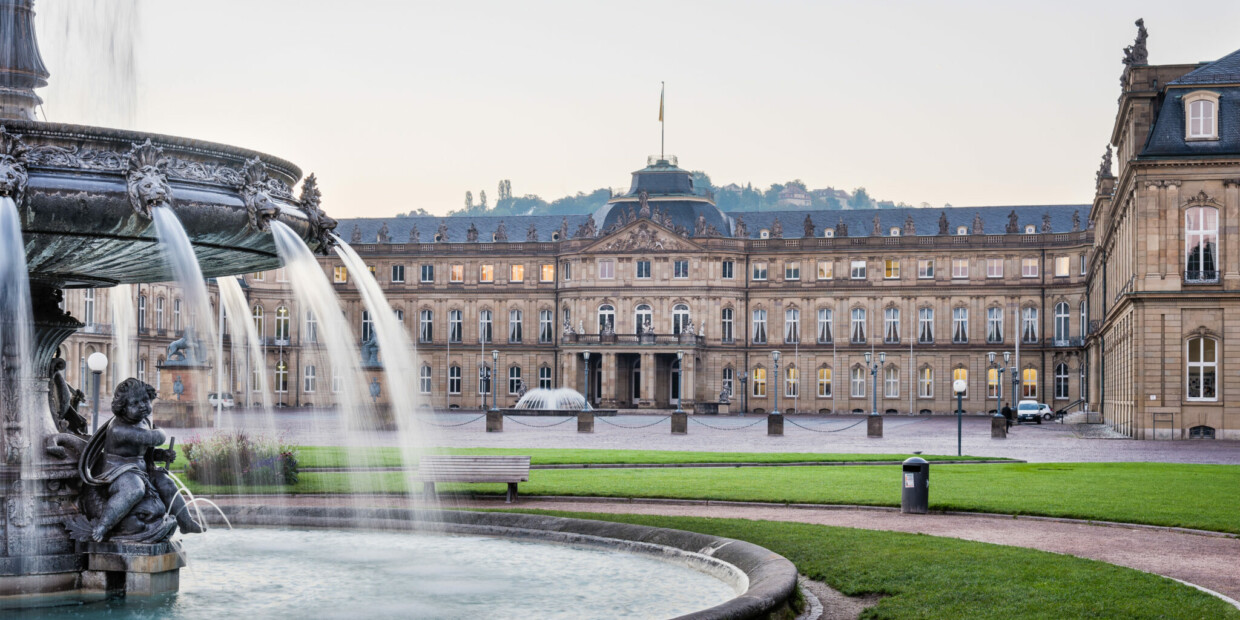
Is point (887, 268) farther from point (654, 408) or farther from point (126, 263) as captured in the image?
point (126, 263)

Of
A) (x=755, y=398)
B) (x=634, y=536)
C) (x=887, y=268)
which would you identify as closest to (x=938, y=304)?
(x=887, y=268)

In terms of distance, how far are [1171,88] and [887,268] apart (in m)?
42.9

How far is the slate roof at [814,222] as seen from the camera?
9225 centimetres

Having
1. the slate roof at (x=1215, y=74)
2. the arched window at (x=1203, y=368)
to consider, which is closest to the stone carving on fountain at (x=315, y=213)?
the arched window at (x=1203, y=368)

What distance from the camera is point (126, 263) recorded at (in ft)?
36.8

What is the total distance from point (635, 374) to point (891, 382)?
669 inches

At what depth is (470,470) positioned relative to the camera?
20.6 meters

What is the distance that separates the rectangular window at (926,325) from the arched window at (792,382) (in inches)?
326

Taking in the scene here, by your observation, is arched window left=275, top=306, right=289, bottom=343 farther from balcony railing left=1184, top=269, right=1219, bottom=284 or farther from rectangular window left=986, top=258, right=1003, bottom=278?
balcony railing left=1184, top=269, right=1219, bottom=284

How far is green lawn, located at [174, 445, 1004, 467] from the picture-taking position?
28.9m

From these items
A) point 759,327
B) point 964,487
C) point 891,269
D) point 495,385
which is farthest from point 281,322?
point 964,487

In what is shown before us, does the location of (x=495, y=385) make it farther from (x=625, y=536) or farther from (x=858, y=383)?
(x=625, y=536)

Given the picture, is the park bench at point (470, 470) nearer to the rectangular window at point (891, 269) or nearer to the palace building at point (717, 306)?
the palace building at point (717, 306)

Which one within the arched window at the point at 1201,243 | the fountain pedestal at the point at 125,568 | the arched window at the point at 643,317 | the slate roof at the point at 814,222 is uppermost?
the slate roof at the point at 814,222
